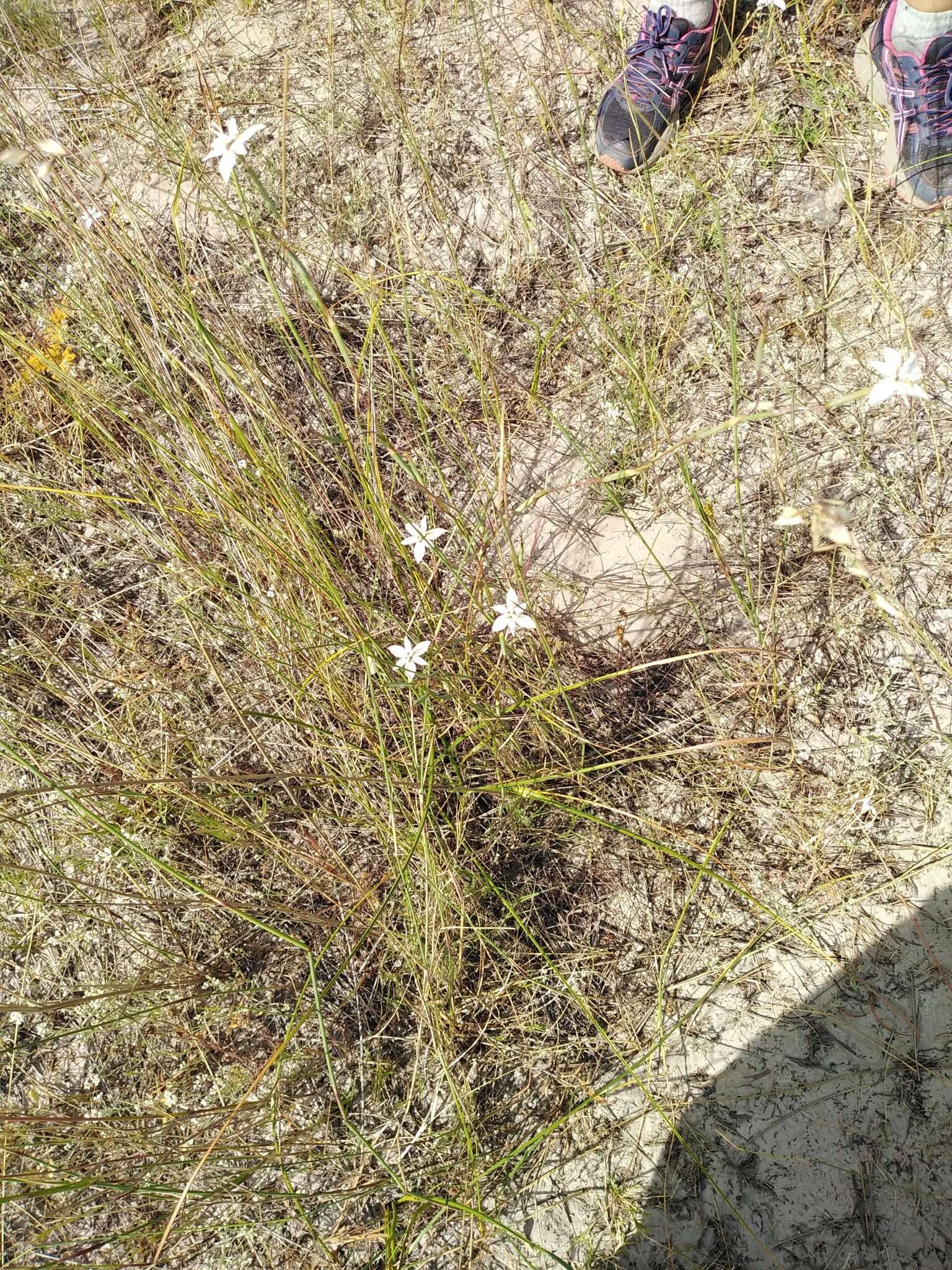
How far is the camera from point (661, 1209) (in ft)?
4.60

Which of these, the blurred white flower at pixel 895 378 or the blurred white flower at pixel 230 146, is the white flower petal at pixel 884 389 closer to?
the blurred white flower at pixel 895 378

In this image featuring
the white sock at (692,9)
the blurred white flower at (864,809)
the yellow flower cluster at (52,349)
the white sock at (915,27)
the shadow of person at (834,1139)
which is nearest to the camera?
the shadow of person at (834,1139)

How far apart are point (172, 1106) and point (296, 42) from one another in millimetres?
3102

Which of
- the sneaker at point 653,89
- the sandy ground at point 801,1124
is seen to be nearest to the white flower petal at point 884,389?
the sandy ground at point 801,1124

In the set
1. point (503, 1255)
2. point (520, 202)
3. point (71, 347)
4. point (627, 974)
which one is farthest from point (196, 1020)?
point (520, 202)

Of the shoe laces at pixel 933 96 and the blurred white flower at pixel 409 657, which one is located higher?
the shoe laces at pixel 933 96

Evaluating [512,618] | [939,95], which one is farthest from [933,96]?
[512,618]

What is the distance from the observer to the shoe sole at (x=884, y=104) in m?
1.95

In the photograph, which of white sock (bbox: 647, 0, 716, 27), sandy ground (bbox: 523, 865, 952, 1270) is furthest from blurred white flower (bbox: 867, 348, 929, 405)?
white sock (bbox: 647, 0, 716, 27)

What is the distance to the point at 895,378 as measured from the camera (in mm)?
990

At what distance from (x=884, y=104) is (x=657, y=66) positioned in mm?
606

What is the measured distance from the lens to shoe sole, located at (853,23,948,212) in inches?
76.7

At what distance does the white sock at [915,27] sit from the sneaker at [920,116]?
0.01m

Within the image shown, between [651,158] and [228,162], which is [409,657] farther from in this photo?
[651,158]
